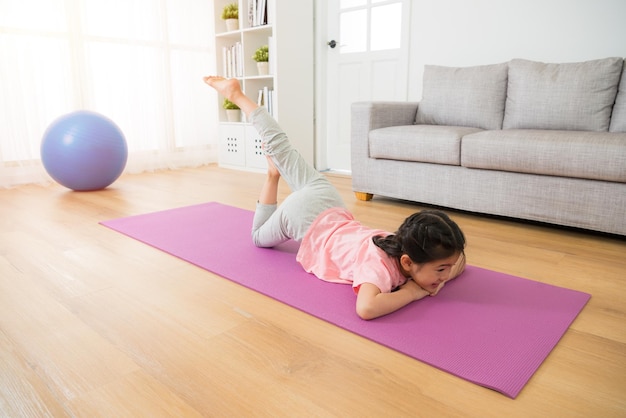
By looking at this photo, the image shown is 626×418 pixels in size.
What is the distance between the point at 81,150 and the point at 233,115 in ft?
5.34

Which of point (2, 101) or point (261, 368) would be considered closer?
point (261, 368)

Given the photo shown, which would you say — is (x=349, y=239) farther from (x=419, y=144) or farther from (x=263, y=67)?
(x=263, y=67)

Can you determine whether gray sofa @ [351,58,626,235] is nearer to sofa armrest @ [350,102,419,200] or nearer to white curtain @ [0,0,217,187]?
sofa armrest @ [350,102,419,200]

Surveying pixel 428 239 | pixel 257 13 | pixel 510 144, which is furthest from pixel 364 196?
pixel 257 13

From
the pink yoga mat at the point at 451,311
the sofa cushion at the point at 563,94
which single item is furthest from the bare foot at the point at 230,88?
the sofa cushion at the point at 563,94

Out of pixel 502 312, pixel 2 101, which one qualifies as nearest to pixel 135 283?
pixel 502 312

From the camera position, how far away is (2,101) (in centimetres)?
323

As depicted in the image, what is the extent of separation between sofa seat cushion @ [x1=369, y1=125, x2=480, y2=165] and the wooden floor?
26.3 inches

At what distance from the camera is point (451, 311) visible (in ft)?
4.44

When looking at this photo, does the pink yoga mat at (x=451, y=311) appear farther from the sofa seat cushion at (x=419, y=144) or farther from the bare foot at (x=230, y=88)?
the sofa seat cushion at (x=419, y=144)

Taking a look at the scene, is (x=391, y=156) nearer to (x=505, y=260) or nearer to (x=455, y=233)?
(x=505, y=260)

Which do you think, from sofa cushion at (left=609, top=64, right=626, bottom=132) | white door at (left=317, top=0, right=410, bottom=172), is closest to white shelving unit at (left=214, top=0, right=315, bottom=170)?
white door at (left=317, top=0, right=410, bottom=172)

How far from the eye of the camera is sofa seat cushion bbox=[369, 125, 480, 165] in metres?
2.45

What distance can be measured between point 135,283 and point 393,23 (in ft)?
9.70
